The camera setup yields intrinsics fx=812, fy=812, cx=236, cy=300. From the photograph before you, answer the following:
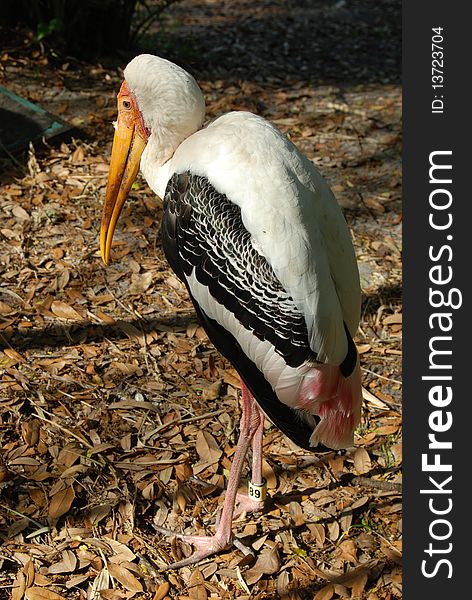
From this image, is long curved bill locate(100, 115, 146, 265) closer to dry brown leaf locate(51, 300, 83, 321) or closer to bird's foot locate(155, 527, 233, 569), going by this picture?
dry brown leaf locate(51, 300, 83, 321)

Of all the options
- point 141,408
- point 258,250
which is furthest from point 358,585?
point 258,250

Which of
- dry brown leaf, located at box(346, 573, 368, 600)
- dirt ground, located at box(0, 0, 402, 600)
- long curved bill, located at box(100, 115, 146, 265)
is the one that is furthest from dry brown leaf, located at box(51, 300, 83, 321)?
dry brown leaf, located at box(346, 573, 368, 600)

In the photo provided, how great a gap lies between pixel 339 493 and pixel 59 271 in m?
1.93

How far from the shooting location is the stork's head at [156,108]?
285cm

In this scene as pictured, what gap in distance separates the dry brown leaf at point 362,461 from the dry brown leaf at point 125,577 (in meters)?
1.06

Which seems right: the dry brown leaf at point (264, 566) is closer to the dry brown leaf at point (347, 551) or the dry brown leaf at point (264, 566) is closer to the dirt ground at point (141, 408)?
the dirt ground at point (141, 408)

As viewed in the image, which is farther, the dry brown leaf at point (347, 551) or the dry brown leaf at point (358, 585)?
the dry brown leaf at point (347, 551)

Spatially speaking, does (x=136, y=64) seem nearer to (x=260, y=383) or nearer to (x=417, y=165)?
(x=260, y=383)

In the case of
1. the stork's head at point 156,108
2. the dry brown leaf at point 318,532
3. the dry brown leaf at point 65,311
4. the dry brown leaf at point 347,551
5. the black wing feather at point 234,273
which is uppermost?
the stork's head at point 156,108

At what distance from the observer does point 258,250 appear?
2.62 meters

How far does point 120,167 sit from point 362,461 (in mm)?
1590

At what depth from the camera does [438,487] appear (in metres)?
3.02

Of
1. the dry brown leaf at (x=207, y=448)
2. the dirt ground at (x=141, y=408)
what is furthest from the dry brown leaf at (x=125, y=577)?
the dry brown leaf at (x=207, y=448)

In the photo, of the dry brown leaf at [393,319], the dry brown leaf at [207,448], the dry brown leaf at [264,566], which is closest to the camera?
the dry brown leaf at [264,566]
